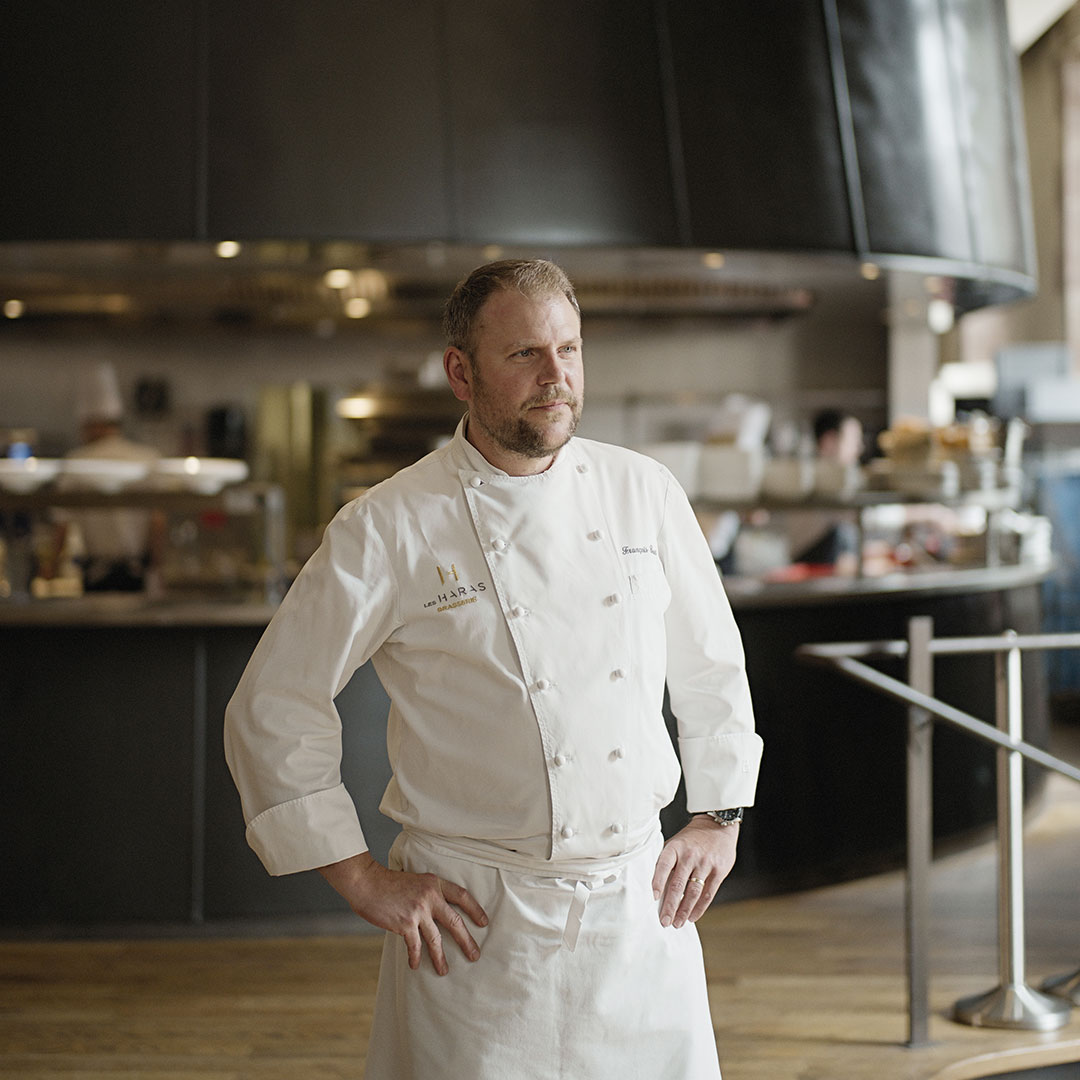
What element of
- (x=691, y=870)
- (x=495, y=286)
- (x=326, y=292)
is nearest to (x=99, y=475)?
(x=495, y=286)

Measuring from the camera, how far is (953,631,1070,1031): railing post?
2738 millimetres

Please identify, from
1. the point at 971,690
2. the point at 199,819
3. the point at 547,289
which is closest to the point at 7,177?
the point at 199,819

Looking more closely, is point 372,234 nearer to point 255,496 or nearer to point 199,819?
point 255,496

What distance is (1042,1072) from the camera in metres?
2.65

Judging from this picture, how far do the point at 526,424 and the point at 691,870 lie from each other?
0.61 m

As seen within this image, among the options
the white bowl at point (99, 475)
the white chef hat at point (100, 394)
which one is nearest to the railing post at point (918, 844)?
the white bowl at point (99, 475)

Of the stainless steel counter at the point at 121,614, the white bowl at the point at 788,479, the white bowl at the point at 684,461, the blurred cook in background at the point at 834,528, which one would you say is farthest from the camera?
the blurred cook in background at the point at 834,528

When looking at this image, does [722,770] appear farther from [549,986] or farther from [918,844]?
[918,844]

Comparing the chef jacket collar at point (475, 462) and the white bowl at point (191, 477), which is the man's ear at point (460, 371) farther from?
the white bowl at point (191, 477)

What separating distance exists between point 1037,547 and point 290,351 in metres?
3.87

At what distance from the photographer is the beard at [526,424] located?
4.93ft

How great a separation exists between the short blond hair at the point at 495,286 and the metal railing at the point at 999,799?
134 centimetres

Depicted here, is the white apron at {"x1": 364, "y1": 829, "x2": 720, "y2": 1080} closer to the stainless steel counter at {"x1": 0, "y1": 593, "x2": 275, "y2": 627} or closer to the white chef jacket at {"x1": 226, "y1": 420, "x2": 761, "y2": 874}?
the white chef jacket at {"x1": 226, "y1": 420, "x2": 761, "y2": 874}

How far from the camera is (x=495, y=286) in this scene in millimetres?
1506
